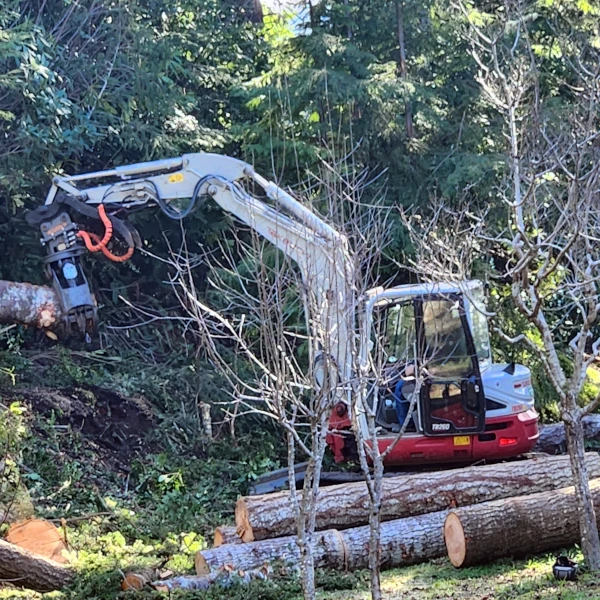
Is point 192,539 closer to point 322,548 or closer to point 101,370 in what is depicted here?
point 322,548

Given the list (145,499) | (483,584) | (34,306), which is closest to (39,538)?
(145,499)

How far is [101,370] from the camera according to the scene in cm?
1020

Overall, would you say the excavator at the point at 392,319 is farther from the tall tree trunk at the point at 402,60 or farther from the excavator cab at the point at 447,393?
the tall tree trunk at the point at 402,60

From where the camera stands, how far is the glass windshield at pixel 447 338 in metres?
7.61

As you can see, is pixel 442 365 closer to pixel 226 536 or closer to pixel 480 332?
pixel 480 332

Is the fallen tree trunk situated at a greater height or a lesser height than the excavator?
lesser

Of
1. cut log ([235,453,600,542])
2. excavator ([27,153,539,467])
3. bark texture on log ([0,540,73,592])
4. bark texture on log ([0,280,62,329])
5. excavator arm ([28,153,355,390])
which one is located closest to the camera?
bark texture on log ([0,540,73,592])

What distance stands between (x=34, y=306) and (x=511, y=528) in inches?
210

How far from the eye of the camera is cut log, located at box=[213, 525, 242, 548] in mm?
6617

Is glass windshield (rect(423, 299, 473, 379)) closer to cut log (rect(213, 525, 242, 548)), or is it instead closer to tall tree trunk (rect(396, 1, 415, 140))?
cut log (rect(213, 525, 242, 548))

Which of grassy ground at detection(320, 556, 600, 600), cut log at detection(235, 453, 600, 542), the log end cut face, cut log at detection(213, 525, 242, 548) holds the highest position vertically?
cut log at detection(235, 453, 600, 542)

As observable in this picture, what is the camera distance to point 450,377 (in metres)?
7.68

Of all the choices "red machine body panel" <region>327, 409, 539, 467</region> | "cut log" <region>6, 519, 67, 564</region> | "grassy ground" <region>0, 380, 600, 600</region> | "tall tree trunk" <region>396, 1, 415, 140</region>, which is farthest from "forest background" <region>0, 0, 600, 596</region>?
"cut log" <region>6, 519, 67, 564</region>

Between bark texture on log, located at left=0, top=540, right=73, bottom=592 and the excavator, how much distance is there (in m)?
2.73
